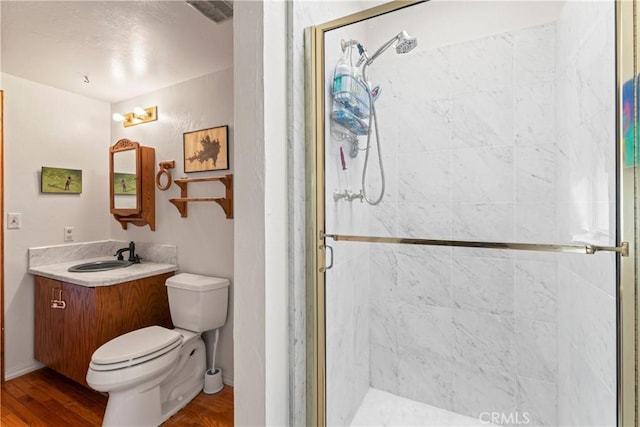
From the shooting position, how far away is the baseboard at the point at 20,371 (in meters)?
2.24

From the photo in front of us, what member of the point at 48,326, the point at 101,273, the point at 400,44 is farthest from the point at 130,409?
the point at 400,44

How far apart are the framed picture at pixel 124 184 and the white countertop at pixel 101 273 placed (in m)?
0.61

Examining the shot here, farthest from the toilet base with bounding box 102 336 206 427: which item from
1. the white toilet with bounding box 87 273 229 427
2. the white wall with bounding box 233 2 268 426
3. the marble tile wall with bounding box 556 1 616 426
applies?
the marble tile wall with bounding box 556 1 616 426

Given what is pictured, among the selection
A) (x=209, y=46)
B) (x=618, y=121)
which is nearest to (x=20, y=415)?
(x=209, y=46)

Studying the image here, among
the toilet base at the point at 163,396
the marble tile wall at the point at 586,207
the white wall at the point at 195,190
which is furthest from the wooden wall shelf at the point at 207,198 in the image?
the marble tile wall at the point at 586,207

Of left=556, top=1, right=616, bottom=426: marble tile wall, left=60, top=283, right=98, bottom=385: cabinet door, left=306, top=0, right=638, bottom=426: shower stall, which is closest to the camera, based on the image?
left=556, top=1, right=616, bottom=426: marble tile wall

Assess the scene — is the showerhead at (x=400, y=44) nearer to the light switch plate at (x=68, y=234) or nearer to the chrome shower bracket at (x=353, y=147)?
the chrome shower bracket at (x=353, y=147)

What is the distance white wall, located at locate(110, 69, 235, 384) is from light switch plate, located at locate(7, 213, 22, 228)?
733 millimetres

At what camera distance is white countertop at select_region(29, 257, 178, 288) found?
78.1 inches

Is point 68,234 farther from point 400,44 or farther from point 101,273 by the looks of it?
point 400,44

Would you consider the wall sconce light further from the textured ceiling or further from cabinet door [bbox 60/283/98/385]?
cabinet door [bbox 60/283/98/385]

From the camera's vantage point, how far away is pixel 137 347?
175 cm

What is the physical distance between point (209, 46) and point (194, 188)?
100 centimetres

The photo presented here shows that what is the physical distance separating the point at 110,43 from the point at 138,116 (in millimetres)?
787
